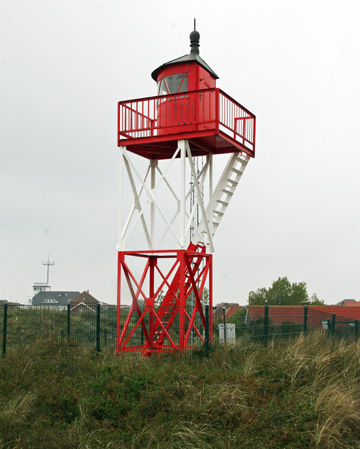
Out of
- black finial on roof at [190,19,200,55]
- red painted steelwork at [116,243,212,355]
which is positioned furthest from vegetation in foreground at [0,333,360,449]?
black finial on roof at [190,19,200,55]

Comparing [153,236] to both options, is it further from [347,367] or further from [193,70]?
[347,367]

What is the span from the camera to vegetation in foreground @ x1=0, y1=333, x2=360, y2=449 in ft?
38.1

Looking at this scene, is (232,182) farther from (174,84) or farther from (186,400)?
(186,400)

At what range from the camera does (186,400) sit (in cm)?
1284

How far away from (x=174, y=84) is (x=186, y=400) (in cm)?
1101

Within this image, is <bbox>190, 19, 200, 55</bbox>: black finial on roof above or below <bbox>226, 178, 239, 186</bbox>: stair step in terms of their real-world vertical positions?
above

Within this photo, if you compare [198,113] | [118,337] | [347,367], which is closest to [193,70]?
[198,113]

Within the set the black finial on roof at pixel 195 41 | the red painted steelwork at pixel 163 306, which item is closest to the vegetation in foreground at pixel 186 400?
the red painted steelwork at pixel 163 306

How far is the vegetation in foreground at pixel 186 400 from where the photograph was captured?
11.6m

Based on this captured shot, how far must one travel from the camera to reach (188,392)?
13258mm

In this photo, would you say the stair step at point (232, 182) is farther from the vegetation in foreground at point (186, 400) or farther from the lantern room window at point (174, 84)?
the vegetation in foreground at point (186, 400)

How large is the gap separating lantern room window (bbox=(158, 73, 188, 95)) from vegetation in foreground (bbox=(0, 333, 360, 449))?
8.63m

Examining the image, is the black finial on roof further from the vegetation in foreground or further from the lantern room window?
the vegetation in foreground

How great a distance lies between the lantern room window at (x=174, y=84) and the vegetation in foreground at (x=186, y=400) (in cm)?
863
